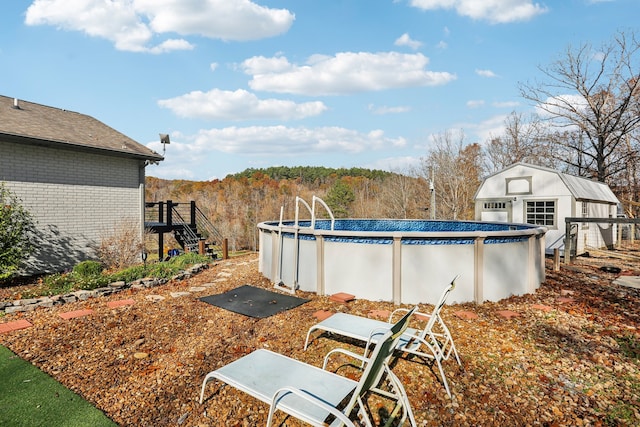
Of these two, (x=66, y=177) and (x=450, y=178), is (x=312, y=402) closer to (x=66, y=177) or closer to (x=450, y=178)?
(x=66, y=177)

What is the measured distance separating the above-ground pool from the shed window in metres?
8.50

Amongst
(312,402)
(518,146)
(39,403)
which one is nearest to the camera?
(312,402)

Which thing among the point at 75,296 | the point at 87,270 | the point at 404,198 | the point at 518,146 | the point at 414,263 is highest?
the point at 518,146

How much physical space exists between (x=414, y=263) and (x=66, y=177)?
10.4 meters

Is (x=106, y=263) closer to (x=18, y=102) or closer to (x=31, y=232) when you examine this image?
(x=31, y=232)

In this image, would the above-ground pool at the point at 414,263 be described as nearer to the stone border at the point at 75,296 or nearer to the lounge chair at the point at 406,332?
the lounge chair at the point at 406,332

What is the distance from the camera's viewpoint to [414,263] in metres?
5.77

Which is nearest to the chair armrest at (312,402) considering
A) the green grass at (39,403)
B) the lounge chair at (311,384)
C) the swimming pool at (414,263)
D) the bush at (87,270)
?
the lounge chair at (311,384)

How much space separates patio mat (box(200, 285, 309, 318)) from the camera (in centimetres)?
549

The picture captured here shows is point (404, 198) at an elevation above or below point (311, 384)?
above

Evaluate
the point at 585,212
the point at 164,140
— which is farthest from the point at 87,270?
the point at 585,212

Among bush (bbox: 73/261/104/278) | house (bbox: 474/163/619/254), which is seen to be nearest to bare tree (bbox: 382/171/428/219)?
house (bbox: 474/163/619/254)

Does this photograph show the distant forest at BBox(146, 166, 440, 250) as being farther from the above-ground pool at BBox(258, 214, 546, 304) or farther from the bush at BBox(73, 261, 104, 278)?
the bush at BBox(73, 261, 104, 278)

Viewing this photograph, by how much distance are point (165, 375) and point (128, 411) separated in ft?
1.90
